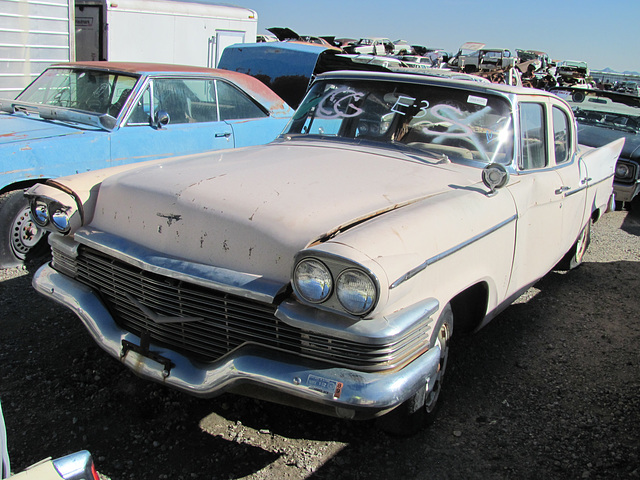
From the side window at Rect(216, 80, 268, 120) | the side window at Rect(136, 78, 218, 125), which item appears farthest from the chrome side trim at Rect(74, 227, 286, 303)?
the side window at Rect(216, 80, 268, 120)

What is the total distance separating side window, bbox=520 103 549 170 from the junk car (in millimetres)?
3897

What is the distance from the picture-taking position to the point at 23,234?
4.57 metres

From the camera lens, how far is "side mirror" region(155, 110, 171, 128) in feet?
16.2

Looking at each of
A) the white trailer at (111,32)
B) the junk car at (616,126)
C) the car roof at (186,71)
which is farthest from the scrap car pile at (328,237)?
the white trailer at (111,32)

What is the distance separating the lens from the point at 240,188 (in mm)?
2584

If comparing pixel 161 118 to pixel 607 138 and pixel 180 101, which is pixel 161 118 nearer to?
pixel 180 101

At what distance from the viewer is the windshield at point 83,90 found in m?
5.05

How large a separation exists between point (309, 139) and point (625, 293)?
118 inches

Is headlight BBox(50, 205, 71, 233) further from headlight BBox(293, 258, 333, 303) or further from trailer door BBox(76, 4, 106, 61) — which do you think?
trailer door BBox(76, 4, 106, 61)

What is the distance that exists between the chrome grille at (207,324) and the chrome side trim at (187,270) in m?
0.07

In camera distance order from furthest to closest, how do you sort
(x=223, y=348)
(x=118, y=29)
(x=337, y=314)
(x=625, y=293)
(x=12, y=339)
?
(x=118, y=29) → (x=625, y=293) → (x=12, y=339) → (x=223, y=348) → (x=337, y=314)

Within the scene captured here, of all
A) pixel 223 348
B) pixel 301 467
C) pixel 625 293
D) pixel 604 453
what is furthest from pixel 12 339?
pixel 625 293

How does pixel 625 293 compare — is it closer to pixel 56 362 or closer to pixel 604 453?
pixel 604 453

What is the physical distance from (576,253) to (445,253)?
3.05m
